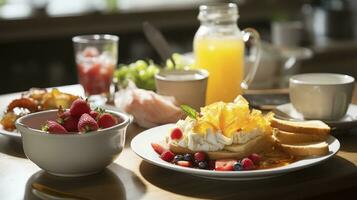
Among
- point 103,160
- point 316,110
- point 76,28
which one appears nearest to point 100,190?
point 103,160

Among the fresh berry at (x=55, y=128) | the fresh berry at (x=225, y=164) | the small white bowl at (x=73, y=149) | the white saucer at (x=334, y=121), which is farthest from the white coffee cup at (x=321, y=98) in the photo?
the fresh berry at (x=55, y=128)

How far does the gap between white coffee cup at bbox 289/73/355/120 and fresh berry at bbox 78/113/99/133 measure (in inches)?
22.0

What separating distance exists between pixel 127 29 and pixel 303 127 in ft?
9.83

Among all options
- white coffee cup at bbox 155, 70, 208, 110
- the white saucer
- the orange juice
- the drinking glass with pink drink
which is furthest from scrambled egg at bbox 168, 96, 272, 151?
the drinking glass with pink drink

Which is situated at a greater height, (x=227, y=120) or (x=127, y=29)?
(x=227, y=120)

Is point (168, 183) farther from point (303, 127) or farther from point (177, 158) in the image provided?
point (303, 127)

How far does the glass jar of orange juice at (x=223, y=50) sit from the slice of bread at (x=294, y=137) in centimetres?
52

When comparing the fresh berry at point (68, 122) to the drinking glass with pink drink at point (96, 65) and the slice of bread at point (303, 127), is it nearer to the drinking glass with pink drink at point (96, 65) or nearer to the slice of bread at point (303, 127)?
the slice of bread at point (303, 127)

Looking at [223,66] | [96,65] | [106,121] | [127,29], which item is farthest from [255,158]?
[127,29]

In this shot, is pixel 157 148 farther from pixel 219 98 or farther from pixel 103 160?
pixel 219 98

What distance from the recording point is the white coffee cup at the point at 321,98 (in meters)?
1.46

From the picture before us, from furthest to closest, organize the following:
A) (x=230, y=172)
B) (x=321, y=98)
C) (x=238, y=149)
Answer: (x=321, y=98)
(x=238, y=149)
(x=230, y=172)

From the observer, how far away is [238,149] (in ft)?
3.90

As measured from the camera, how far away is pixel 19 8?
394cm
